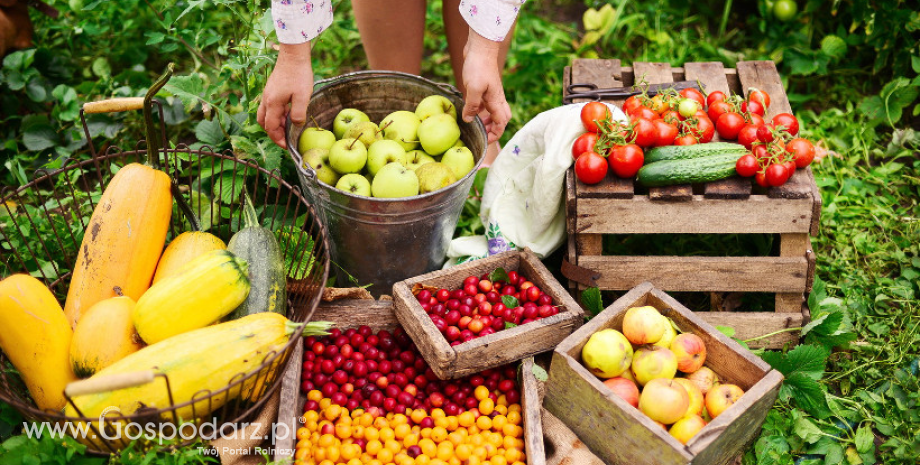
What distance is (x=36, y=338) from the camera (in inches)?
71.9

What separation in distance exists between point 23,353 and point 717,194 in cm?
206

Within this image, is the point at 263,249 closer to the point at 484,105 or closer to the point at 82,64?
the point at 484,105

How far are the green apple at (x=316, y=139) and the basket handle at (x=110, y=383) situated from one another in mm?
1187

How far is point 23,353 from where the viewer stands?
1835mm

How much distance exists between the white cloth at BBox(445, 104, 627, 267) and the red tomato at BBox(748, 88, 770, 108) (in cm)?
51

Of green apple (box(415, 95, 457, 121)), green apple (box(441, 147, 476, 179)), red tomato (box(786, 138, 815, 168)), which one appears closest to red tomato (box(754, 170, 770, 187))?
red tomato (box(786, 138, 815, 168))

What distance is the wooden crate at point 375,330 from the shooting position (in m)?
1.95

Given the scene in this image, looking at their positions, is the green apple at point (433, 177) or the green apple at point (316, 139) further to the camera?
the green apple at point (316, 139)

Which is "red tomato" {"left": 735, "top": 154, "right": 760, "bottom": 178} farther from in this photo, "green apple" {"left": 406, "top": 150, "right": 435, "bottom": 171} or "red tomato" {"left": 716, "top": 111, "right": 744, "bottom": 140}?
"green apple" {"left": 406, "top": 150, "right": 435, "bottom": 171}

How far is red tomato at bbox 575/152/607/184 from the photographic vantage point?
87.4 inches

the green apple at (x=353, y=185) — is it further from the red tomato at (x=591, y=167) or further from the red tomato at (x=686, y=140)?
the red tomato at (x=686, y=140)

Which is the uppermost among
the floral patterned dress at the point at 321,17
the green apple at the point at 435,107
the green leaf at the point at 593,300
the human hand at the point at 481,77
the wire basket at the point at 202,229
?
the floral patterned dress at the point at 321,17

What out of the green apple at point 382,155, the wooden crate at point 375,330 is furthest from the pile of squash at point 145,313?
the green apple at point 382,155

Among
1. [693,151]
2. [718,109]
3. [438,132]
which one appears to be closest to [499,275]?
[438,132]
